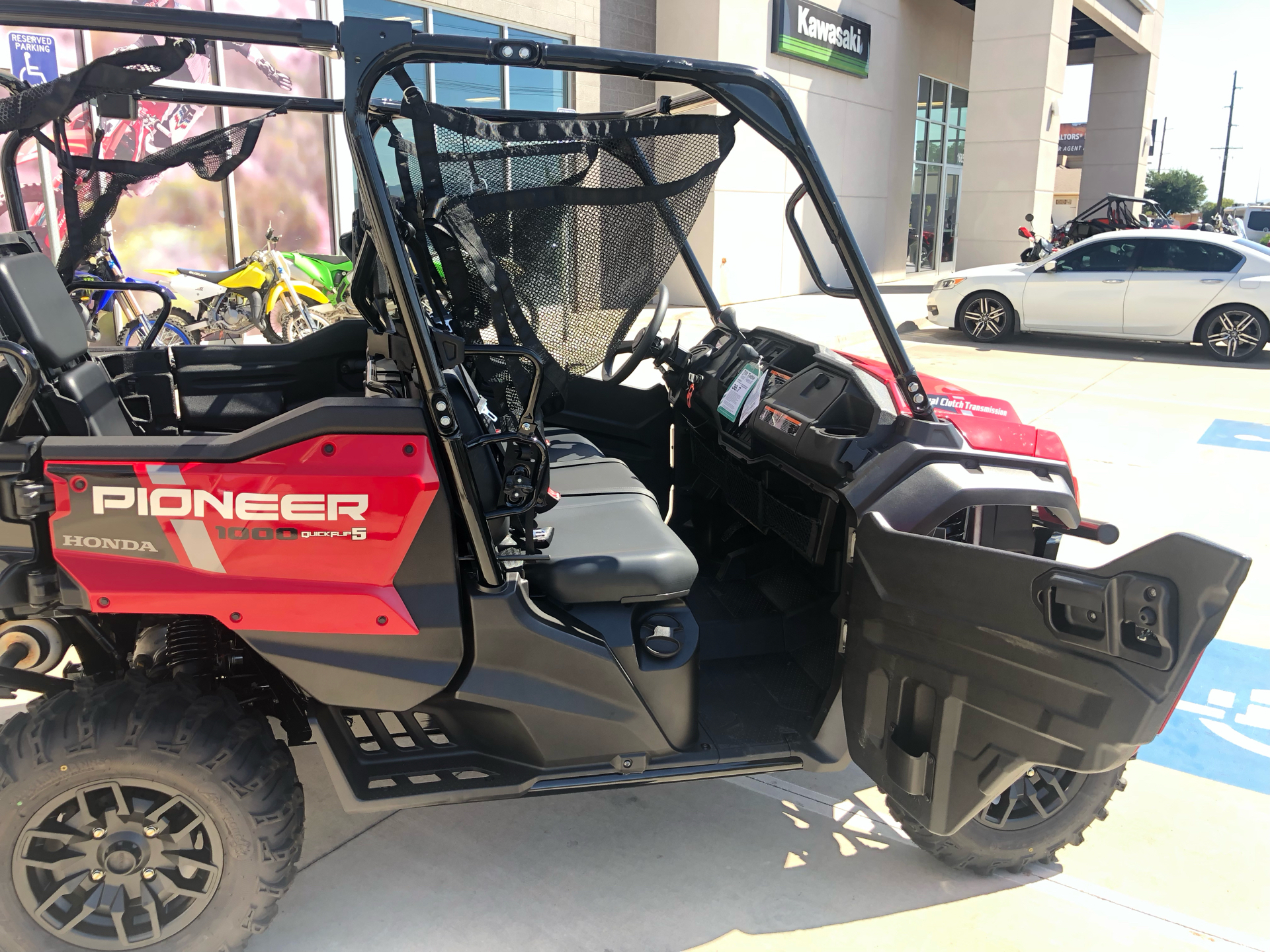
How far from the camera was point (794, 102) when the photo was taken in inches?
299

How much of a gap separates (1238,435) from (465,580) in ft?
25.2

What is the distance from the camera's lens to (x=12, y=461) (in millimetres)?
1951

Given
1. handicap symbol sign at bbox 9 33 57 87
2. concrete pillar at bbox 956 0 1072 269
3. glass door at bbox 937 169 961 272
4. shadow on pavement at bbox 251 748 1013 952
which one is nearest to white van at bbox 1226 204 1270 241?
glass door at bbox 937 169 961 272

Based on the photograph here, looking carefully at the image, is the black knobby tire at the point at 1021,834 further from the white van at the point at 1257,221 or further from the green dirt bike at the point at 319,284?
the white van at the point at 1257,221

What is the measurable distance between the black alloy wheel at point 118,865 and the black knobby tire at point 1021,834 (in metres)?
1.73

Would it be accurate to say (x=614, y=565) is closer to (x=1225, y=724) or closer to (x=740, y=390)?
(x=740, y=390)

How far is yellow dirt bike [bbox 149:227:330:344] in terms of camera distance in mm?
8250

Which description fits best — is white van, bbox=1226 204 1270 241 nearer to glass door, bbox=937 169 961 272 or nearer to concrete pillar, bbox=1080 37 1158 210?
concrete pillar, bbox=1080 37 1158 210

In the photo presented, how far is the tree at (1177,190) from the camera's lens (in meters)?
51.7

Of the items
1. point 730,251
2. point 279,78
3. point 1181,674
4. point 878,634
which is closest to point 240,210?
point 279,78

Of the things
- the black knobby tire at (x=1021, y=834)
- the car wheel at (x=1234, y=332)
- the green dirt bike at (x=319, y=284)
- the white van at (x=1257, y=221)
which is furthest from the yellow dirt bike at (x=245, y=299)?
the white van at (x=1257, y=221)

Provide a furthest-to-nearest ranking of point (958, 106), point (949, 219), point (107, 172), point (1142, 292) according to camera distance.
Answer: point (949, 219) → point (958, 106) → point (1142, 292) → point (107, 172)

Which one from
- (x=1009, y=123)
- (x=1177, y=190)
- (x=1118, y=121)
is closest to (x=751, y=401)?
(x=1009, y=123)

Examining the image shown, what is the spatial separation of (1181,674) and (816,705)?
38.7 inches
